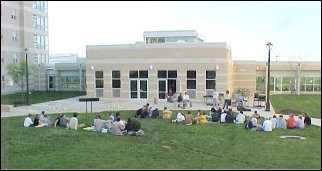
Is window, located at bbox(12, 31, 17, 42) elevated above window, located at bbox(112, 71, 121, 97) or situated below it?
above

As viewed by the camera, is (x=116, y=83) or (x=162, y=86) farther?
Result: (x=116, y=83)

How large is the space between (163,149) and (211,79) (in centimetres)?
1831

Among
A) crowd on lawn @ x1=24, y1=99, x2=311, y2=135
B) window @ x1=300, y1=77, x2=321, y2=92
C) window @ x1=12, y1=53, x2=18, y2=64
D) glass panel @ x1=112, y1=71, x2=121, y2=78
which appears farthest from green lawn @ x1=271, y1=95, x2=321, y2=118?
window @ x1=12, y1=53, x2=18, y2=64

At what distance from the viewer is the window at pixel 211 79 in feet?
100

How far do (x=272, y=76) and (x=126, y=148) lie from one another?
113ft

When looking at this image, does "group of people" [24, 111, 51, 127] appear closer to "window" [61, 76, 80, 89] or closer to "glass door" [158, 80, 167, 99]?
"glass door" [158, 80, 167, 99]

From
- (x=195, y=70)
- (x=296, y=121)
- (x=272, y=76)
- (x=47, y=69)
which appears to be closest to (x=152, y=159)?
(x=296, y=121)

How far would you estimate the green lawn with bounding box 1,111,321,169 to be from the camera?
10.9 meters

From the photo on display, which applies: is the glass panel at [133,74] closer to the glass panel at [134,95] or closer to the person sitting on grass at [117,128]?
the glass panel at [134,95]

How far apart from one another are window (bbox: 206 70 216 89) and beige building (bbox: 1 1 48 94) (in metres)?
24.3

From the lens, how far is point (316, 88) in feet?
142

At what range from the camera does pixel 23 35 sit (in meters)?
45.7

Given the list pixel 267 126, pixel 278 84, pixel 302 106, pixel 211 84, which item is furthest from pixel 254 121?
pixel 278 84

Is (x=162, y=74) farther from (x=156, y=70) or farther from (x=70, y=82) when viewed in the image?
(x=70, y=82)
